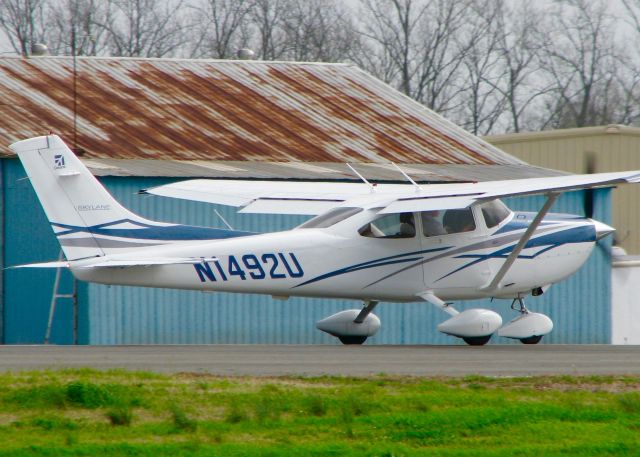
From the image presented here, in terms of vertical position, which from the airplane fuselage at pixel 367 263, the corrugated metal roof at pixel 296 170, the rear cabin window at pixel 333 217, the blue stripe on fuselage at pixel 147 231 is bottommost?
the airplane fuselage at pixel 367 263

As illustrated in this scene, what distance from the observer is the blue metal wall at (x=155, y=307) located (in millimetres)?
23188

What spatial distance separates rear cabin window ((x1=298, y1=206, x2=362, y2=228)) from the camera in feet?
60.2

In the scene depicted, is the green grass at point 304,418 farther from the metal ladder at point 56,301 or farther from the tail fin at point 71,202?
the metal ladder at point 56,301

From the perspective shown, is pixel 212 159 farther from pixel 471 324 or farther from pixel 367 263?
pixel 471 324

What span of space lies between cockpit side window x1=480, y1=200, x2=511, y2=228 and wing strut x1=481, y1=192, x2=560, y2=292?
0.51 metres

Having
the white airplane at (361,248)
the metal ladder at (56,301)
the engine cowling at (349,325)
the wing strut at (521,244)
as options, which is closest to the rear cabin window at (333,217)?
the white airplane at (361,248)

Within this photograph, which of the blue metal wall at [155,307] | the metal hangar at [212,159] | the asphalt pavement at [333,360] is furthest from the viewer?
the metal hangar at [212,159]

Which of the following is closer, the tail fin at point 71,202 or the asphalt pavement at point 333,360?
the asphalt pavement at point 333,360

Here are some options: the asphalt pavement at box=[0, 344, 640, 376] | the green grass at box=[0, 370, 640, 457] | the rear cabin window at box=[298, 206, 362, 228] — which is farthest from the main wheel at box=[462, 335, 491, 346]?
the green grass at box=[0, 370, 640, 457]

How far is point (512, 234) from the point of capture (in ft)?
61.3

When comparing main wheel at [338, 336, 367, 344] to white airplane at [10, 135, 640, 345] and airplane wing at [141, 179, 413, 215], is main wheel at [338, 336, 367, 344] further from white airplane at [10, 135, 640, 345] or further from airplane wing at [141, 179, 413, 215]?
airplane wing at [141, 179, 413, 215]

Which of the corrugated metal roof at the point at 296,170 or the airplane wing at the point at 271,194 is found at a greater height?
the corrugated metal roof at the point at 296,170

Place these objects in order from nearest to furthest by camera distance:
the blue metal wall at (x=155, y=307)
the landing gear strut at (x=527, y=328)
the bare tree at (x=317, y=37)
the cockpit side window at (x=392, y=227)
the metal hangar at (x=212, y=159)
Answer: the cockpit side window at (x=392, y=227), the landing gear strut at (x=527, y=328), the blue metal wall at (x=155, y=307), the metal hangar at (x=212, y=159), the bare tree at (x=317, y=37)

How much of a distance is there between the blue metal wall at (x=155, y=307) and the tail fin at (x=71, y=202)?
5540 millimetres
